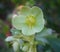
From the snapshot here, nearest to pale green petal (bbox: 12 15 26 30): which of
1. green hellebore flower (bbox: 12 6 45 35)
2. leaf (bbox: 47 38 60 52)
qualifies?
green hellebore flower (bbox: 12 6 45 35)

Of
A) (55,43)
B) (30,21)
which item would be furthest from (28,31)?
(55,43)

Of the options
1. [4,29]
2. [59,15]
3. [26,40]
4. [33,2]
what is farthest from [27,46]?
[59,15]

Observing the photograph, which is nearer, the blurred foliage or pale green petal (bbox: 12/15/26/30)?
pale green petal (bbox: 12/15/26/30)

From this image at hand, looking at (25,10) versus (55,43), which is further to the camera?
(55,43)

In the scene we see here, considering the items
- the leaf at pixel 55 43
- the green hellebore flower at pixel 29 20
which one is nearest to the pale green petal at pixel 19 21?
the green hellebore flower at pixel 29 20

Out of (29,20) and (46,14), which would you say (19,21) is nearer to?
(29,20)

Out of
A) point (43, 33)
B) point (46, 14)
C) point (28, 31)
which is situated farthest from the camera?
point (46, 14)

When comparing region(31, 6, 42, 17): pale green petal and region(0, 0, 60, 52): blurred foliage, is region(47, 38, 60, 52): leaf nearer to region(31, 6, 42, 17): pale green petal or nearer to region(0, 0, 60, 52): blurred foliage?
region(0, 0, 60, 52): blurred foliage

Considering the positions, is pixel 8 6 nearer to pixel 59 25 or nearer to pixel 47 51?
pixel 59 25

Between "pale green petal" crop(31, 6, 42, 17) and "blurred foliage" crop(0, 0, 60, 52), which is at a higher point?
"pale green petal" crop(31, 6, 42, 17)
